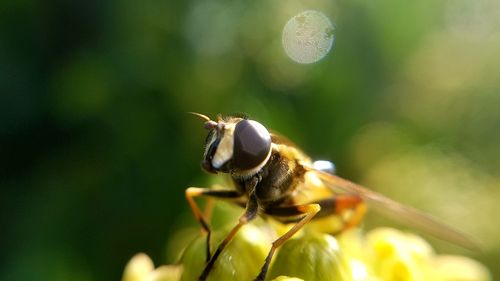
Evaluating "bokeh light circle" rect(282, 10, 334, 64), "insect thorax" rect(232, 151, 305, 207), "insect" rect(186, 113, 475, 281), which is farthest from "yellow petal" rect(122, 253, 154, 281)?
"bokeh light circle" rect(282, 10, 334, 64)

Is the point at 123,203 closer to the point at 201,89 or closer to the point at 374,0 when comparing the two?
the point at 201,89

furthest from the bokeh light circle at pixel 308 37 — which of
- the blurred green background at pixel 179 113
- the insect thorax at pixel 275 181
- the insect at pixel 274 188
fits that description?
the insect thorax at pixel 275 181

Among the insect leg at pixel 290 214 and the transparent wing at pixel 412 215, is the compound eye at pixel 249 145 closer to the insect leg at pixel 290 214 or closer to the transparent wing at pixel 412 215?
the insect leg at pixel 290 214

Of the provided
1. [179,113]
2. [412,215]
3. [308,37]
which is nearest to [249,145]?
[412,215]

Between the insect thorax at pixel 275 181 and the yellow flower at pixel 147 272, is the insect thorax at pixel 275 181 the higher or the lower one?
the higher one

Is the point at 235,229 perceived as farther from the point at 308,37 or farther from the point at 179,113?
the point at 308,37

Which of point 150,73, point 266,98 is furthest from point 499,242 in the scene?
point 150,73

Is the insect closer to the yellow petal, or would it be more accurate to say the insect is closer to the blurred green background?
the yellow petal
